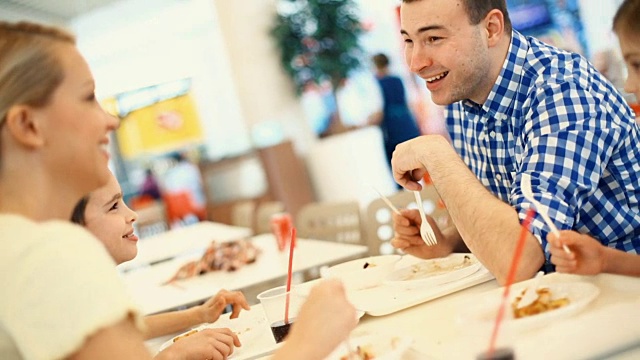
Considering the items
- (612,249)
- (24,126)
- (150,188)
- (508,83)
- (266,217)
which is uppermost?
(24,126)

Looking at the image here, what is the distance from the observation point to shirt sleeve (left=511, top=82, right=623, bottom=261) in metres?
1.56

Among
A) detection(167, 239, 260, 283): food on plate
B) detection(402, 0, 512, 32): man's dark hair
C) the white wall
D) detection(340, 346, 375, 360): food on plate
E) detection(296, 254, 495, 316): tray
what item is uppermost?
the white wall

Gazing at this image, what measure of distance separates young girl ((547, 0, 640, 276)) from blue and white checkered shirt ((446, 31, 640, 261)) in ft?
0.41

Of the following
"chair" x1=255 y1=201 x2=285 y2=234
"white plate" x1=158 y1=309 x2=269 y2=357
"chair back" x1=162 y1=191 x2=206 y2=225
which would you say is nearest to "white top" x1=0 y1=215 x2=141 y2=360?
"white plate" x1=158 y1=309 x2=269 y2=357

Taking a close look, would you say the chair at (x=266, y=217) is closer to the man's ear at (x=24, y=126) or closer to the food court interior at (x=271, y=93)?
the food court interior at (x=271, y=93)

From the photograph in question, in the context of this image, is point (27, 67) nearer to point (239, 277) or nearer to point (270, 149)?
point (239, 277)

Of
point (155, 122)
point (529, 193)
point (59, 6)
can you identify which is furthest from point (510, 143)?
point (155, 122)

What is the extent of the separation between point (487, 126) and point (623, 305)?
3.20 feet

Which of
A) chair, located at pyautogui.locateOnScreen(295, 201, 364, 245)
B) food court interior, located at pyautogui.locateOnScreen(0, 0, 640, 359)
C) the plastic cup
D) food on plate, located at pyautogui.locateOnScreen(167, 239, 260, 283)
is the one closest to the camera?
the plastic cup

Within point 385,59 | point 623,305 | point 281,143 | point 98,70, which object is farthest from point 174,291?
point 98,70

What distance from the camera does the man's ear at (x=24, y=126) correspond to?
3.21ft

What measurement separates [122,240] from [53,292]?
0.92 metres

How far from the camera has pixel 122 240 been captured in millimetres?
1794

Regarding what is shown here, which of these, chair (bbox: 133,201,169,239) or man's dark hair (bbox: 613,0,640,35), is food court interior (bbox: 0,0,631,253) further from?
man's dark hair (bbox: 613,0,640,35)
